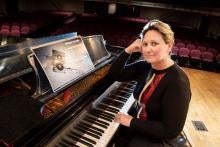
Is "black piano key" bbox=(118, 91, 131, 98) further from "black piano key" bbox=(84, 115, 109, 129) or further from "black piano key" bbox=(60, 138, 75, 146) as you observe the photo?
"black piano key" bbox=(60, 138, 75, 146)

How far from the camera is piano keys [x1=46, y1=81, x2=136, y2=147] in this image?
5.29 feet

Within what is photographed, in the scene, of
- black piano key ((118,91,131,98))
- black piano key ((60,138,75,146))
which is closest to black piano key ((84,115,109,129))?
black piano key ((60,138,75,146))

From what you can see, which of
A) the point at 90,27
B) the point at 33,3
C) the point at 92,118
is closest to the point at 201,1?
the point at 90,27

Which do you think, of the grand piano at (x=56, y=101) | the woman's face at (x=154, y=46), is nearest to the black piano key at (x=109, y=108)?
the grand piano at (x=56, y=101)

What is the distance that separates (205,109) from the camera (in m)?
5.05

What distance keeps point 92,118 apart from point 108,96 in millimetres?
400

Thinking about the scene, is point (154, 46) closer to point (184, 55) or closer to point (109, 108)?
point (109, 108)

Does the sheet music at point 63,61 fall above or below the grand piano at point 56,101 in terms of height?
above

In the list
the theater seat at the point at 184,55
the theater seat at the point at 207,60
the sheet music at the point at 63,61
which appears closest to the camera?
the sheet music at the point at 63,61

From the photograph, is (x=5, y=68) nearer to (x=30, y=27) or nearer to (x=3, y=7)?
(x=30, y=27)

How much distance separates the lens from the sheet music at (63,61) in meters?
1.74

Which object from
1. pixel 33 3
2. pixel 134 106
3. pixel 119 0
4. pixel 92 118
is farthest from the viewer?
pixel 33 3

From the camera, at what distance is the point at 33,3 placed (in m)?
15.8

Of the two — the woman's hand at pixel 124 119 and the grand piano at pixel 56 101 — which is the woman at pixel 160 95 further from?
the grand piano at pixel 56 101
